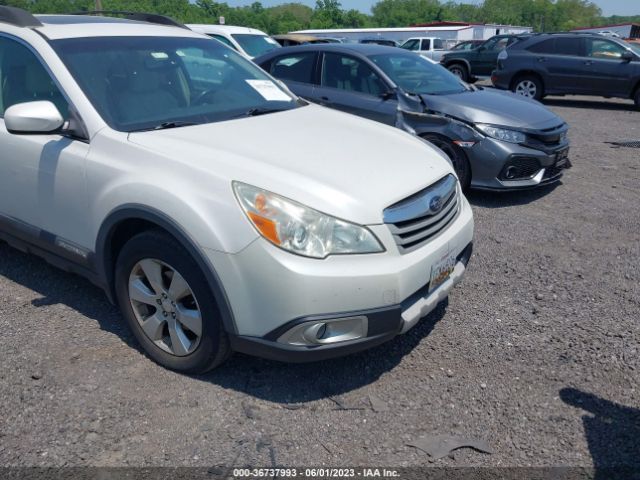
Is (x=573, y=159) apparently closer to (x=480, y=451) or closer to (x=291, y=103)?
(x=291, y=103)

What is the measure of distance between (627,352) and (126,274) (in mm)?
2826

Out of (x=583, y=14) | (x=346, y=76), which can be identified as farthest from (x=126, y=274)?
(x=583, y=14)

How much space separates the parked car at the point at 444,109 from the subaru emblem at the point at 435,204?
281cm

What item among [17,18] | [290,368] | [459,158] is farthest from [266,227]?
[459,158]

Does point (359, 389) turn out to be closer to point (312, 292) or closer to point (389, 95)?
point (312, 292)

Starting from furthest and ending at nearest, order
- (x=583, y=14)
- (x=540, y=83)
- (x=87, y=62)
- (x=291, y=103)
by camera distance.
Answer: (x=583, y=14) → (x=540, y=83) → (x=291, y=103) → (x=87, y=62)

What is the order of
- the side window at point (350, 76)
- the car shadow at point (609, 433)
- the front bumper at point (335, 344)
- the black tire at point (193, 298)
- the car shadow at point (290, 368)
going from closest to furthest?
the car shadow at point (609, 433)
the front bumper at point (335, 344)
the black tire at point (193, 298)
the car shadow at point (290, 368)
the side window at point (350, 76)

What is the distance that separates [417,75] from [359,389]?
14.7ft

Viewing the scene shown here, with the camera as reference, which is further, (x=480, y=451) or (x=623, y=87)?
(x=623, y=87)

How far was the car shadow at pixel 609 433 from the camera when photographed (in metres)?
2.43

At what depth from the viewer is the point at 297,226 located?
2.48 meters

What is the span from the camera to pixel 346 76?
6.50m

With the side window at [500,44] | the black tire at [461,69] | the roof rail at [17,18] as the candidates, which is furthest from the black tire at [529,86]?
the roof rail at [17,18]

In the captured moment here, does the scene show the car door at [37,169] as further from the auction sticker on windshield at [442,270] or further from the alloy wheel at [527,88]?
the alloy wheel at [527,88]
